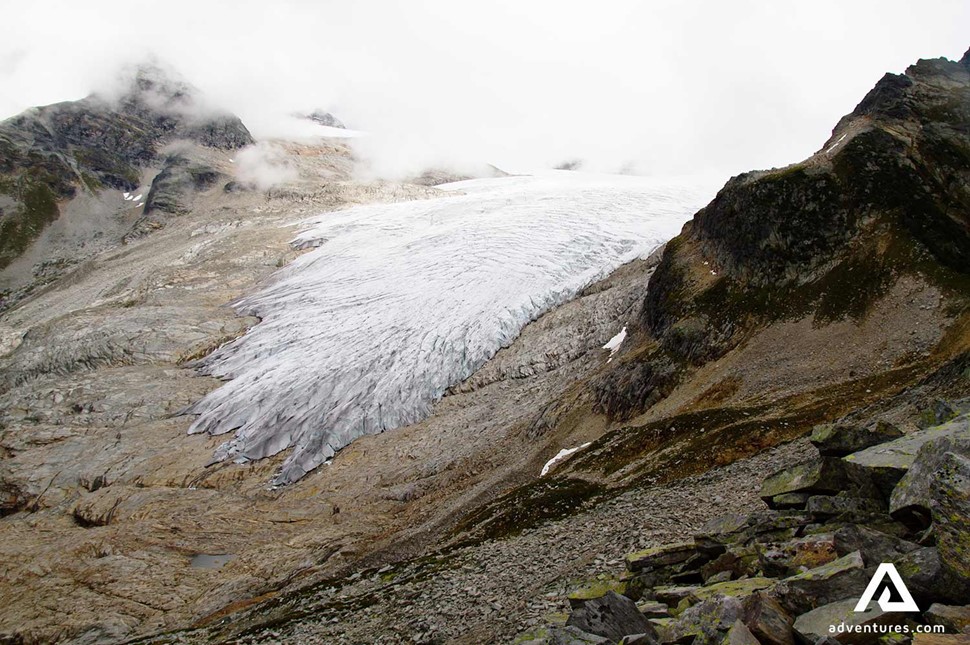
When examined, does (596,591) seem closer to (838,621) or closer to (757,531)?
(757,531)

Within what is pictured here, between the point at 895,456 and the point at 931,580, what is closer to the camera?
the point at 931,580

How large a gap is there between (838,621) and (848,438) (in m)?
6.35

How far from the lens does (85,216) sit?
149000mm

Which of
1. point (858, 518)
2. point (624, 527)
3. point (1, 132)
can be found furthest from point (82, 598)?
point (1, 132)

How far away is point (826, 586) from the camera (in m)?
7.56

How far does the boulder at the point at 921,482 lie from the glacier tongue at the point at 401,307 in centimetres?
3881

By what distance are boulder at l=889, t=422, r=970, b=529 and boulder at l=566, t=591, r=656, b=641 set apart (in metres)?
3.84

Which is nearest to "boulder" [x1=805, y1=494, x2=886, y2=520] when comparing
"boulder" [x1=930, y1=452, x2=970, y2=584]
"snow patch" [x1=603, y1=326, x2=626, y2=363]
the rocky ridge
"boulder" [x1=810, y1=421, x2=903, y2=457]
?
the rocky ridge

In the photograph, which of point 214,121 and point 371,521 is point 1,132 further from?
point 371,521

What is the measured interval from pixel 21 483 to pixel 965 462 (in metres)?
59.5

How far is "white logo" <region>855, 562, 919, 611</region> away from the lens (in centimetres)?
670

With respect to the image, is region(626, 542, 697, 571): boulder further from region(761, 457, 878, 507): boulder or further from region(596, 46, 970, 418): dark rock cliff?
region(596, 46, 970, 418): dark rock cliff

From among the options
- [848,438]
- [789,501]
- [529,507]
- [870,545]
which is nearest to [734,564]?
[789,501]

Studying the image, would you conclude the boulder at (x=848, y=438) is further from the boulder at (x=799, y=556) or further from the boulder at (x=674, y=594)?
the boulder at (x=674, y=594)
